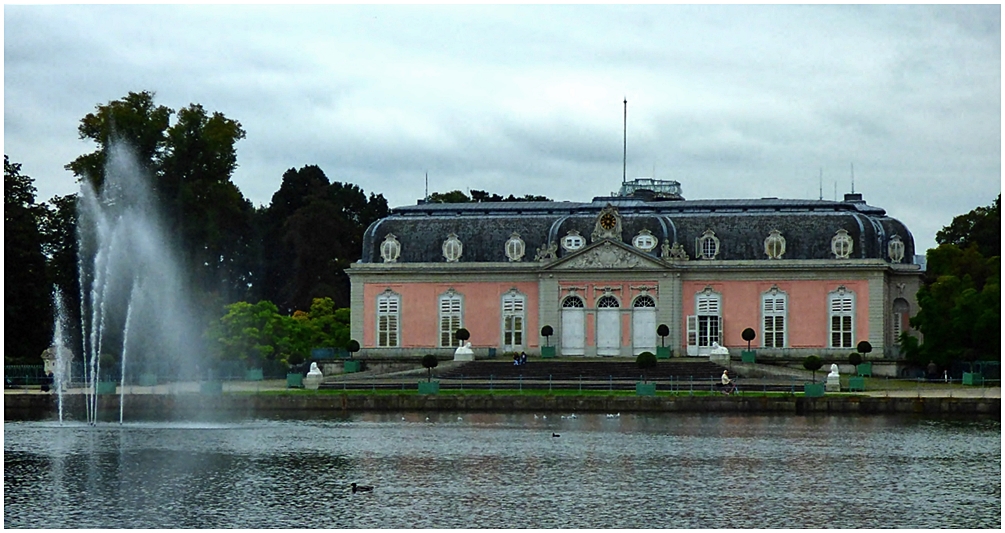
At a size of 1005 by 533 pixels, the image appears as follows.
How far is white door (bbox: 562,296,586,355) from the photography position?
7588 cm

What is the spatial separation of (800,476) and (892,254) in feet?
121

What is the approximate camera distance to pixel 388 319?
7769 cm

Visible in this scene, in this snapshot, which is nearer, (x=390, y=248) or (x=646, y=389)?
(x=646, y=389)

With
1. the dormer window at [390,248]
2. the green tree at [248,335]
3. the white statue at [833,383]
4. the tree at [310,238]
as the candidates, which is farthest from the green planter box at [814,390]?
the tree at [310,238]

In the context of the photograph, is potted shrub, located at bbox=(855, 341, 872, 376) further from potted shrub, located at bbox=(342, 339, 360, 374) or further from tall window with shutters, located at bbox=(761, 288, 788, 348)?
potted shrub, located at bbox=(342, 339, 360, 374)

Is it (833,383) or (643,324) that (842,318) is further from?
(833,383)

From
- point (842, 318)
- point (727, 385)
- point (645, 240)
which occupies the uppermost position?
point (645, 240)

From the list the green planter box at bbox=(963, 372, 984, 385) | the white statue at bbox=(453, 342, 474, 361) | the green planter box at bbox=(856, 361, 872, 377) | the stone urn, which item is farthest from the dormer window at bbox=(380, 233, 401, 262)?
the green planter box at bbox=(963, 372, 984, 385)

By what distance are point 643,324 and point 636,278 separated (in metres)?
1.85

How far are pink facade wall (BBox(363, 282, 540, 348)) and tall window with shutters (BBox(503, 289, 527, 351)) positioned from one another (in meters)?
0.16

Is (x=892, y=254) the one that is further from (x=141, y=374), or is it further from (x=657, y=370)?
(x=141, y=374)

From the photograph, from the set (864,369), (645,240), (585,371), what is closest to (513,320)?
(645,240)

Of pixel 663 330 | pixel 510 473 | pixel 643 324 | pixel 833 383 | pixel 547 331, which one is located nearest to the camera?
pixel 510 473

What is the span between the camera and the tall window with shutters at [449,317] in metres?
77.2
